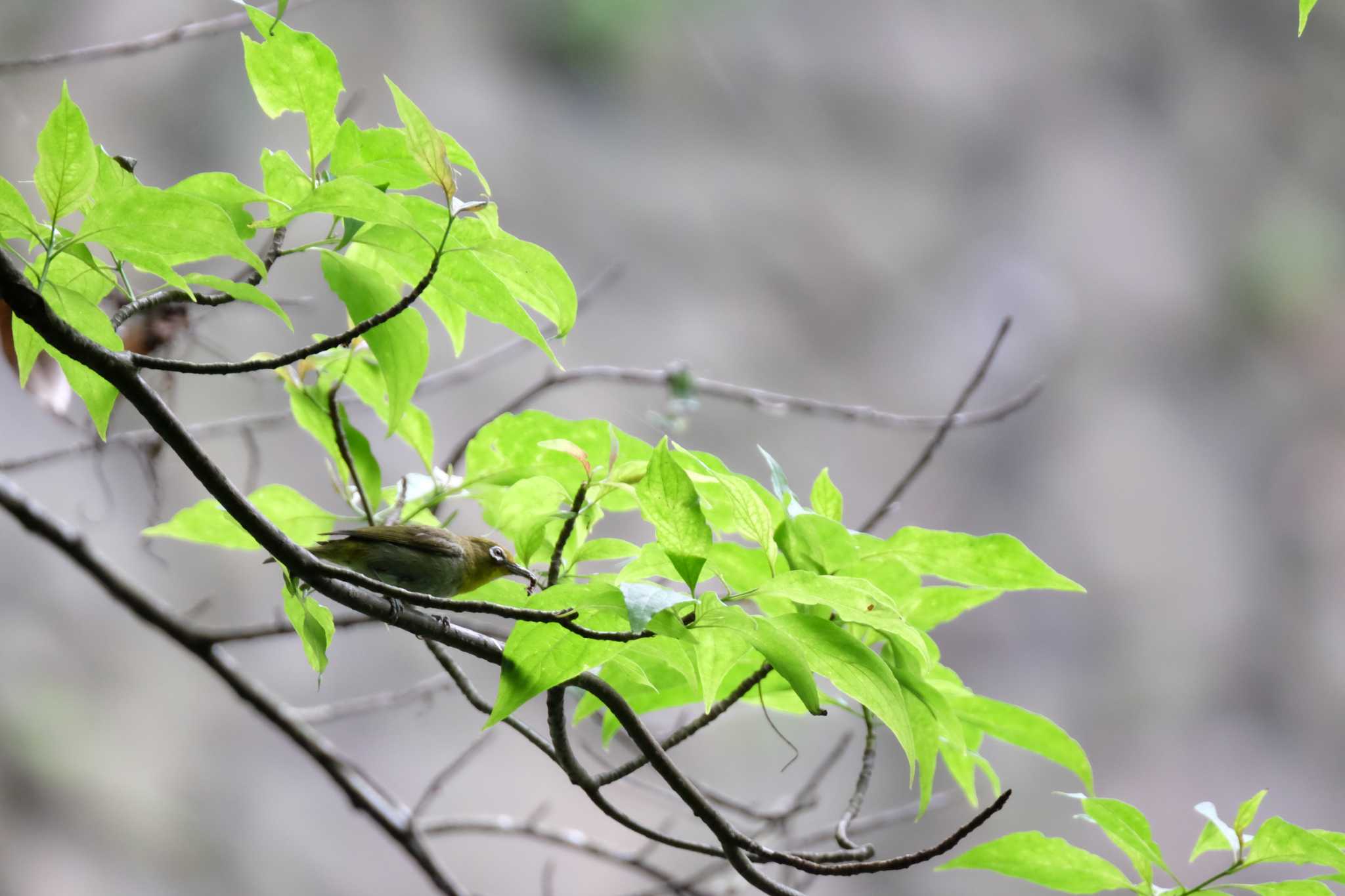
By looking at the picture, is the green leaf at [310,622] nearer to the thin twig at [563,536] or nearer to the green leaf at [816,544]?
the thin twig at [563,536]

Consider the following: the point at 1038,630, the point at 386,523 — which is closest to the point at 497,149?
the point at 1038,630

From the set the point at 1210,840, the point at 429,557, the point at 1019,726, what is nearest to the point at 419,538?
the point at 429,557

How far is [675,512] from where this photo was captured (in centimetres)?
39

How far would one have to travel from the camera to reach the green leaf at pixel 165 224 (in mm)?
384

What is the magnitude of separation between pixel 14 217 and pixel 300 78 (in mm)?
138

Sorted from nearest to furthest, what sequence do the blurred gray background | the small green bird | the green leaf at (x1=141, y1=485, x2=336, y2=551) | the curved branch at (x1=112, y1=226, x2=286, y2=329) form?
1. the curved branch at (x1=112, y1=226, x2=286, y2=329)
2. the green leaf at (x1=141, y1=485, x2=336, y2=551)
3. the small green bird
4. the blurred gray background

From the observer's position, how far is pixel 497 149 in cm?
387

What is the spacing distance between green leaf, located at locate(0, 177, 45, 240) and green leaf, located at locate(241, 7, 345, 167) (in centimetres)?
11

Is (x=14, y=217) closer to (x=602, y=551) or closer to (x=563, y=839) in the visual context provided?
(x=602, y=551)

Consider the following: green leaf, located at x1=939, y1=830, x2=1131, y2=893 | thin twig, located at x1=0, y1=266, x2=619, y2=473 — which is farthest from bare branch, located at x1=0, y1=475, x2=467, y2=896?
green leaf, located at x1=939, y1=830, x2=1131, y2=893

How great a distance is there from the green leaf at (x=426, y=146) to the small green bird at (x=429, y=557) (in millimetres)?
273

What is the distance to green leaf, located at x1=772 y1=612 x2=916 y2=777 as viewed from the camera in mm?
410

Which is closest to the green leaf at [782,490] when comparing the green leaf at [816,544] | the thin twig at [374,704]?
the green leaf at [816,544]

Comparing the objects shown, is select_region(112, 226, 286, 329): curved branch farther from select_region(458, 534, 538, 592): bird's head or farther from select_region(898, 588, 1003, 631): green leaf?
select_region(898, 588, 1003, 631): green leaf
